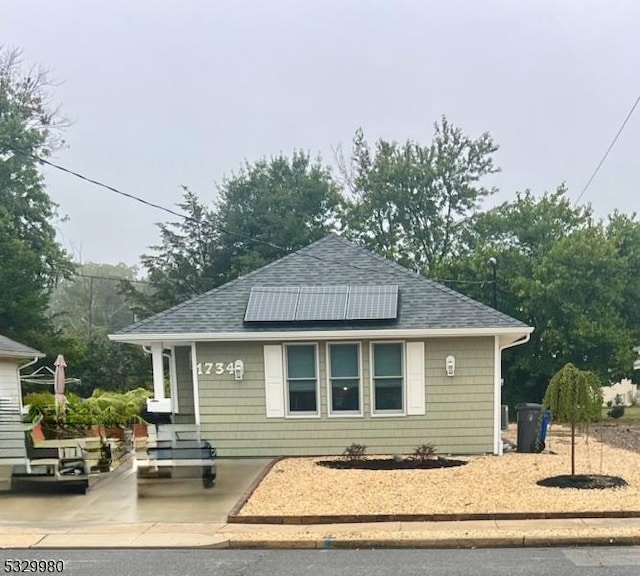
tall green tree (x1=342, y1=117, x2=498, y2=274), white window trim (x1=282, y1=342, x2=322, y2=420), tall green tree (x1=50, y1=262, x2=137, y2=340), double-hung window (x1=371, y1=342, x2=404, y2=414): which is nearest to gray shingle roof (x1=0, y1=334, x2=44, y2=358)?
white window trim (x1=282, y1=342, x2=322, y2=420)

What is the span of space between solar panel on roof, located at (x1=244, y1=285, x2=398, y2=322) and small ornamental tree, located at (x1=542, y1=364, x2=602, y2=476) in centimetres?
314

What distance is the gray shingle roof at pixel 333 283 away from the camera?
33.6 ft

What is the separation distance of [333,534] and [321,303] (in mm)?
5307

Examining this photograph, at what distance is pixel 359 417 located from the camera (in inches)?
406

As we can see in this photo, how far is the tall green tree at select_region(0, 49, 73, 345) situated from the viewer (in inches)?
916

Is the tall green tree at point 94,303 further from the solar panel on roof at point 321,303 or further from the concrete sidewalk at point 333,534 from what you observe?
the concrete sidewalk at point 333,534

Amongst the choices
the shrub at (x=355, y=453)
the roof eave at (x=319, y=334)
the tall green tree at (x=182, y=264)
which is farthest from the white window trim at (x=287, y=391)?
the tall green tree at (x=182, y=264)

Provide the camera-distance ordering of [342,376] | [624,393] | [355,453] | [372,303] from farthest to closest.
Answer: [624,393]
[372,303]
[342,376]
[355,453]

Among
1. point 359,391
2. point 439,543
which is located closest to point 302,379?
point 359,391

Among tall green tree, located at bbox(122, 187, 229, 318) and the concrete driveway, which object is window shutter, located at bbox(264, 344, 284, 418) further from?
tall green tree, located at bbox(122, 187, 229, 318)

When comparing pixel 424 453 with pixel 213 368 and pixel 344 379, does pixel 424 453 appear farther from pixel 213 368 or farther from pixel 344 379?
pixel 213 368

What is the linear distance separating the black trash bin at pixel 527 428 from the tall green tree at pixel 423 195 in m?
21.6

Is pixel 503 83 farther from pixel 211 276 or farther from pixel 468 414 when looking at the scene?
pixel 468 414

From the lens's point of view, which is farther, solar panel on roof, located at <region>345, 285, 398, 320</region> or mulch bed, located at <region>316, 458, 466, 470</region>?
solar panel on roof, located at <region>345, 285, 398, 320</region>
